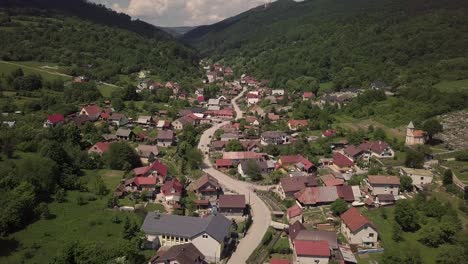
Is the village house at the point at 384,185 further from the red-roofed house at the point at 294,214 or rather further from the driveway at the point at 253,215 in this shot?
the driveway at the point at 253,215

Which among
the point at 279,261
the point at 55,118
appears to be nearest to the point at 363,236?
the point at 279,261

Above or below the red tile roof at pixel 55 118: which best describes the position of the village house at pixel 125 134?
below

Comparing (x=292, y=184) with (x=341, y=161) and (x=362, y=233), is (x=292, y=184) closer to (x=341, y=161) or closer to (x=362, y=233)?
(x=341, y=161)

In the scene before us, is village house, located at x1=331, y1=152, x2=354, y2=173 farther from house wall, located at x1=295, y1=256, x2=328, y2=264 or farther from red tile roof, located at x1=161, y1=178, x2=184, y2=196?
house wall, located at x1=295, y1=256, x2=328, y2=264

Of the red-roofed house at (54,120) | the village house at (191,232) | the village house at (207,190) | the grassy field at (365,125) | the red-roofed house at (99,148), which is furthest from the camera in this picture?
the red-roofed house at (54,120)

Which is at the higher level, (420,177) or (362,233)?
(420,177)

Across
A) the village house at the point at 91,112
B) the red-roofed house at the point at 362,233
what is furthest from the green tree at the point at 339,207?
the village house at the point at 91,112
